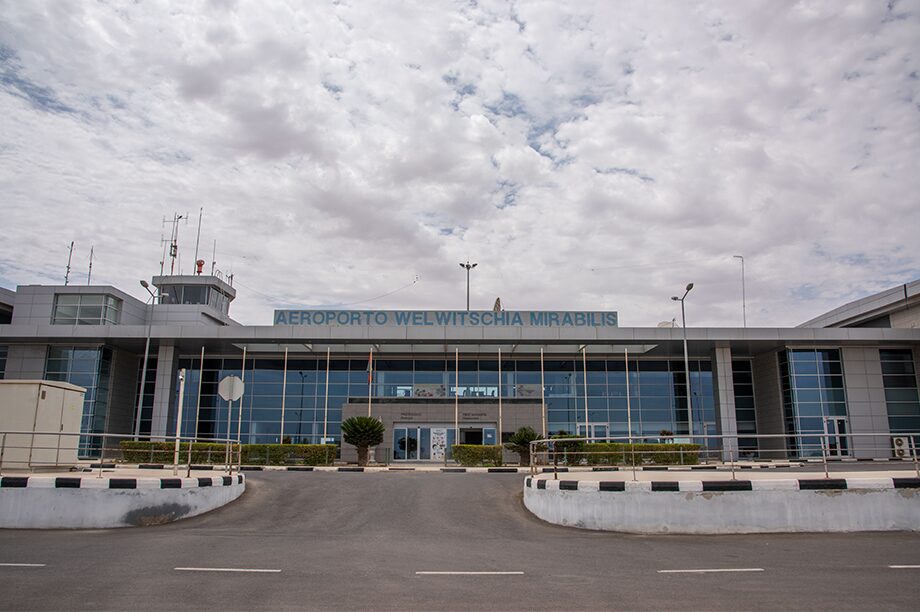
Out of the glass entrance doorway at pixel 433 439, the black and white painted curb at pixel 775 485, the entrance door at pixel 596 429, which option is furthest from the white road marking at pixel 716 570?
the entrance door at pixel 596 429

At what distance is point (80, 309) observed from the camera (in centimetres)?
4147

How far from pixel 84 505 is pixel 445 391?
27.8 meters

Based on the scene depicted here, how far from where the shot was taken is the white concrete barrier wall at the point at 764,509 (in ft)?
39.2

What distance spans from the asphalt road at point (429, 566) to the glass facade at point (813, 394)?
28.4m

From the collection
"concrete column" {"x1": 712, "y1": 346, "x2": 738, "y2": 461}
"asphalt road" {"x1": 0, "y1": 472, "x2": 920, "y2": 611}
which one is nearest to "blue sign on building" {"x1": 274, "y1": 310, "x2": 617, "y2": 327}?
"concrete column" {"x1": 712, "y1": 346, "x2": 738, "y2": 461}

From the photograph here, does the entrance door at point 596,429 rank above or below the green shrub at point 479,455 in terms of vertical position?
above

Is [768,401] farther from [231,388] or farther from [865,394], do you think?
[231,388]

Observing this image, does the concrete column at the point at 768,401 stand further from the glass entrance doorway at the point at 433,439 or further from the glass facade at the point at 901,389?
the glass entrance doorway at the point at 433,439

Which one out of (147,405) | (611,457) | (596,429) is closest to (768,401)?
(596,429)

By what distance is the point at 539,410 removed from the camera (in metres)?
36.9

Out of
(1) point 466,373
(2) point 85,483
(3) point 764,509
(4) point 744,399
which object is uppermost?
(1) point 466,373

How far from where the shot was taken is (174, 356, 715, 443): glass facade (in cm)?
3950

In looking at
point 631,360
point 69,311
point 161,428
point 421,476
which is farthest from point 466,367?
point 69,311

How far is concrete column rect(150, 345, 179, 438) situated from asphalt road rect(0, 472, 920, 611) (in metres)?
26.3
